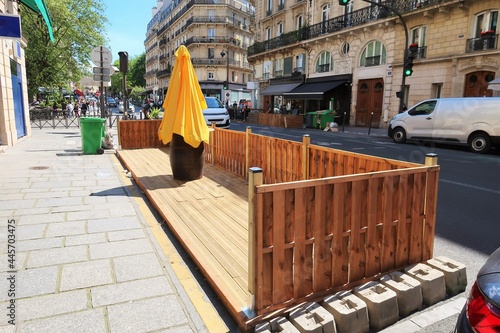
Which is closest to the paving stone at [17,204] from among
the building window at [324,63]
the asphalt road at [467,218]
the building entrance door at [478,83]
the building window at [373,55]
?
the asphalt road at [467,218]

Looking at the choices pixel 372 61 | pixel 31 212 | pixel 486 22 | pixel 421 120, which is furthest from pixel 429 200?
pixel 372 61

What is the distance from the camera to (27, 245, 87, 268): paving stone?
332 cm

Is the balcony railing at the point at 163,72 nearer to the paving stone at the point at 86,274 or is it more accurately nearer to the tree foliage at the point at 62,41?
the tree foliage at the point at 62,41

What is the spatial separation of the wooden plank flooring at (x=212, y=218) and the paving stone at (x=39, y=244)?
1225mm

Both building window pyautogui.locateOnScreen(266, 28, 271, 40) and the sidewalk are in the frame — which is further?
building window pyautogui.locateOnScreen(266, 28, 271, 40)

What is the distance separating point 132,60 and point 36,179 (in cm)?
10705

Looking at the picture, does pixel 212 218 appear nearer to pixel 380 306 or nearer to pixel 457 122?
pixel 380 306

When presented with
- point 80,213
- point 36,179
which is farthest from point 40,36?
point 80,213

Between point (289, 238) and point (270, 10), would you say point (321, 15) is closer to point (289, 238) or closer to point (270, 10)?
point (270, 10)

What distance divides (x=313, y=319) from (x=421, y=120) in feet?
48.0

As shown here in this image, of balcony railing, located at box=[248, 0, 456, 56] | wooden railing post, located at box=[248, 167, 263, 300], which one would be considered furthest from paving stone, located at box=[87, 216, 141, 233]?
balcony railing, located at box=[248, 0, 456, 56]

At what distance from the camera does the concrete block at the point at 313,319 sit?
2.24 metres

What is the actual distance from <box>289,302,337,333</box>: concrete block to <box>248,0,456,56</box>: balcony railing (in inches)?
887

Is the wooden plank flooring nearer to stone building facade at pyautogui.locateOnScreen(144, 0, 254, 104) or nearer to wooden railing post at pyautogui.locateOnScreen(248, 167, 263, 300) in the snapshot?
Answer: wooden railing post at pyautogui.locateOnScreen(248, 167, 263, 300)
